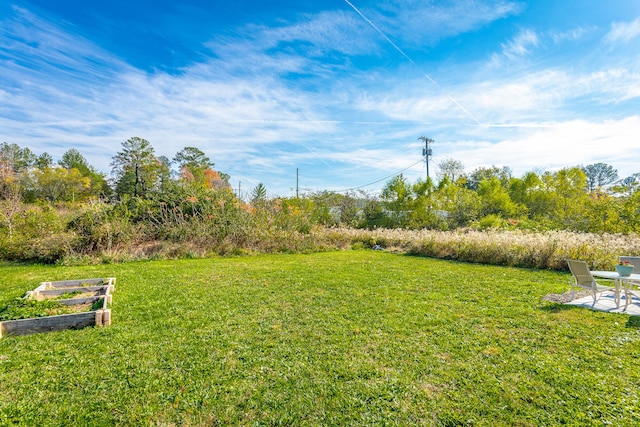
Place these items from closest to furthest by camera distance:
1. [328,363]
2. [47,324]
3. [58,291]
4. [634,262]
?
[328,363]
[47,324]
[58,291]
[634,262]

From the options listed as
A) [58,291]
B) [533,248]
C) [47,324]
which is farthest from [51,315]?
[533,248]

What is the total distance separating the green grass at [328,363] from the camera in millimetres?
2178

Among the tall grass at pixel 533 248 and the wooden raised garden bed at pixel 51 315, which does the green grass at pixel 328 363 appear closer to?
the wooden raised garden bed at pixel 51 315

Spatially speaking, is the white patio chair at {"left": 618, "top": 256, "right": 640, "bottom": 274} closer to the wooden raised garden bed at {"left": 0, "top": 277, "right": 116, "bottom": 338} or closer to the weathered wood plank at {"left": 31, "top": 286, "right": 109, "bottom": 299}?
the wooden raised garden bed at {"left": 0, "top": 277, "right": 116, "bottom": 338}

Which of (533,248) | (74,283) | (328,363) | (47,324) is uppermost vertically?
(533,248)

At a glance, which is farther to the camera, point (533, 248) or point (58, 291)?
point (533, 248)

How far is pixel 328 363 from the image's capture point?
288cm

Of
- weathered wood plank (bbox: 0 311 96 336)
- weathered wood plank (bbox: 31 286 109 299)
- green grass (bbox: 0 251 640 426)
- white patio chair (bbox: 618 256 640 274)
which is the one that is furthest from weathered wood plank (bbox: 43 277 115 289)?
white patio chair (bbox: 618 256 640 274)

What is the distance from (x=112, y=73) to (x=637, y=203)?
56.9 feet

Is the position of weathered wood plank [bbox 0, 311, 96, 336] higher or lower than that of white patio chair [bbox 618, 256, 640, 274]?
lower

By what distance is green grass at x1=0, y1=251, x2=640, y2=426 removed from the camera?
218 centimetres

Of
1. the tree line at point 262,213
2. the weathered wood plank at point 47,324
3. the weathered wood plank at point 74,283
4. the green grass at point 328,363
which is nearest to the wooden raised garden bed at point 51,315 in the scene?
the weathered wood plank at point 47,324

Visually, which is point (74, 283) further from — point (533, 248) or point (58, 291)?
point (533, 248)

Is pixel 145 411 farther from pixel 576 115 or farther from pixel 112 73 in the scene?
pixel 576 115
